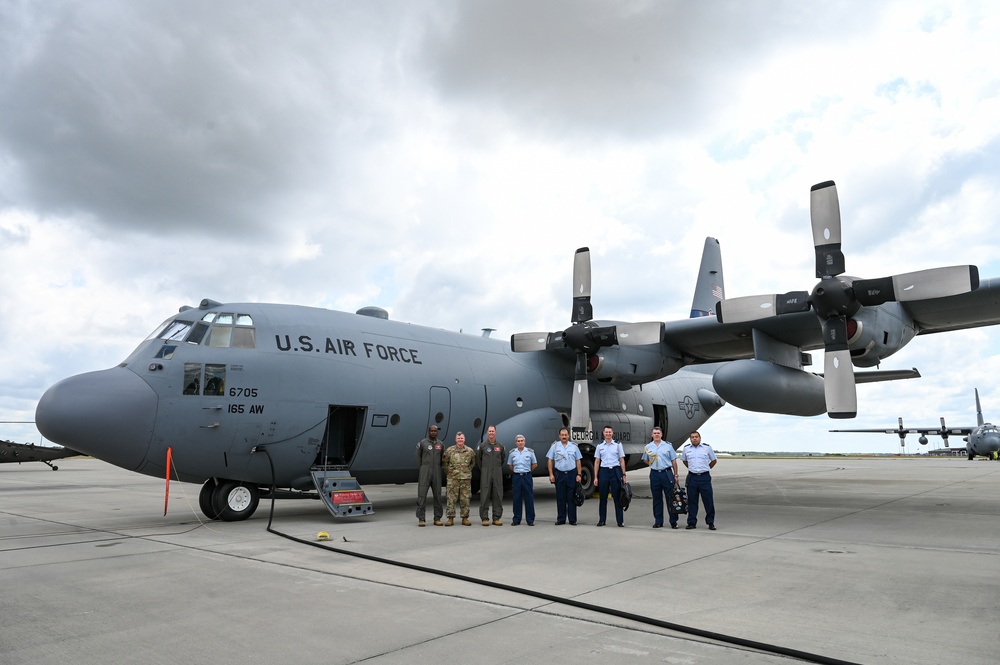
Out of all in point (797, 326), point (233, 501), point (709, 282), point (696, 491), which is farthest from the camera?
point (709, 282)

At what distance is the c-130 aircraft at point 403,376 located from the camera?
9.69m

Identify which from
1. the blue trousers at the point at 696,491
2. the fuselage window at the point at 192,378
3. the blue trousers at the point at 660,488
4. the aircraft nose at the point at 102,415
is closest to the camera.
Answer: the aircraft nose at the point at 102,415

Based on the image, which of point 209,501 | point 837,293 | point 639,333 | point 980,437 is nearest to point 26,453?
point 209,501

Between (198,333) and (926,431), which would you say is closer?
(198,333)

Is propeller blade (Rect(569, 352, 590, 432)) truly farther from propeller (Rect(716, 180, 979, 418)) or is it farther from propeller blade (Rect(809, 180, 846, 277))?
propeller blade (Rect(809, 180, 846, 277))

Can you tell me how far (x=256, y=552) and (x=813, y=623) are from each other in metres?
5.96

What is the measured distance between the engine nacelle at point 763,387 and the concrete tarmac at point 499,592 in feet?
10.1

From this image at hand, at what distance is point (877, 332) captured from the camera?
11734 millimetres

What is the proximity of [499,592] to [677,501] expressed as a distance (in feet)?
17.5

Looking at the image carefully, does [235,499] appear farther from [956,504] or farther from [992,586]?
[956,504]

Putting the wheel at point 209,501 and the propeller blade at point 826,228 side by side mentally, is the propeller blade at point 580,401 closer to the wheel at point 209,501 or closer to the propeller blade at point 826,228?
the propeller blade at point 826,228

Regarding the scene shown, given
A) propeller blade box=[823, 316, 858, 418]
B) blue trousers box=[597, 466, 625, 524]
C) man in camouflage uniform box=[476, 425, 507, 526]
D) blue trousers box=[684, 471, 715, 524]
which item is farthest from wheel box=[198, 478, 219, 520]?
propeller blade box=[823, 316, 858, 418]

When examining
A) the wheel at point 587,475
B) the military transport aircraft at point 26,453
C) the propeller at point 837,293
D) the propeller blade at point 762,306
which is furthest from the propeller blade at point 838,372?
the military transport aircraft at point 26,453

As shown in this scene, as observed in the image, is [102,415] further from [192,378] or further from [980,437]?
[980,437]
